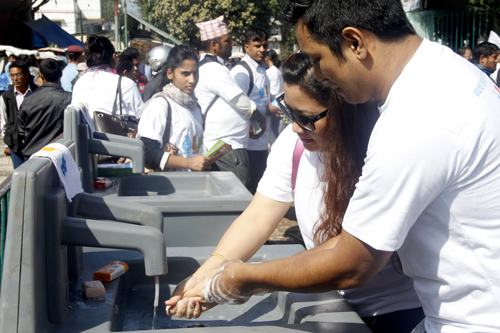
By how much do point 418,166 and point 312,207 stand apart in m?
0.73

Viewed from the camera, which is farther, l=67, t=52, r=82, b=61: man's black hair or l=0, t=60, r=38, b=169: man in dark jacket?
l=67, t=52, r=82, b=61: man's black hair

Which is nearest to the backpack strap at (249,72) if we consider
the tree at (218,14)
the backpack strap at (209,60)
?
the backpack strap at (209,60)

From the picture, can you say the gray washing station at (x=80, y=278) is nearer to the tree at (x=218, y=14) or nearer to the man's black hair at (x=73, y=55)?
the man's black hair at (x=73, y=55)

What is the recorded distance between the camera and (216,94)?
13.3ft

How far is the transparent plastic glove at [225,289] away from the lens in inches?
51.2

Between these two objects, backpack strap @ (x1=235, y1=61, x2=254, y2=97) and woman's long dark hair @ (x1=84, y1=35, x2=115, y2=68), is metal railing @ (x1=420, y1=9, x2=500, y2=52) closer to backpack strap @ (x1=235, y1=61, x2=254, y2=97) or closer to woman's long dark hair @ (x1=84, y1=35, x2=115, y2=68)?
backpack strap @ (x1=235, y1=61, x2=254, y2=97)

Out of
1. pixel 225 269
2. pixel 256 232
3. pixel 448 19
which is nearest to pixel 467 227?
pixel 225 269

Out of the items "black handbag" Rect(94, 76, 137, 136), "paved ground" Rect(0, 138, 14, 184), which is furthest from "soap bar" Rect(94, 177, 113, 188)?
"paved ground" Rect(0, 138, 14, 184)

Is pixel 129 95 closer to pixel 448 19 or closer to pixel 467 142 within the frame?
pixel 467 142

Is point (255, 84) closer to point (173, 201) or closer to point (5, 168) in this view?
point (173, 201)

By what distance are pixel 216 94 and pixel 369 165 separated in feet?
10.6

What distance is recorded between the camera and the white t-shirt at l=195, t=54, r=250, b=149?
397 centimetres

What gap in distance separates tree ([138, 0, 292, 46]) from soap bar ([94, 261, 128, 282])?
24502 millimetres

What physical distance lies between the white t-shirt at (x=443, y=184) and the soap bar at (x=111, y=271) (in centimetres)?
89
